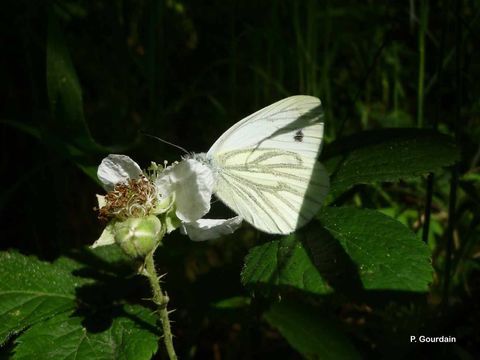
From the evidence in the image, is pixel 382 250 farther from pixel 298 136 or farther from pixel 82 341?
pixel 82 341

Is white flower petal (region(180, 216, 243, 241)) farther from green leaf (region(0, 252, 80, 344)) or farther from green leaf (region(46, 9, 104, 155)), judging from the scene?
green leaf (region(46, 9, 104, 155))

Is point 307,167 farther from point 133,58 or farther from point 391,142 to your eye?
point 133,58

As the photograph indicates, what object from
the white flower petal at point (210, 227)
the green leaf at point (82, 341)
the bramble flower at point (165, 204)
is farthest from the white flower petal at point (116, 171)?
the green leaf at point (82, 341)

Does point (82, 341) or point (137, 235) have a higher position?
point (137, 235)

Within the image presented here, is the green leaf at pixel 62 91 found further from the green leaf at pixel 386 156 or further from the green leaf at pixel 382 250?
the green leaf at pixel 382 250

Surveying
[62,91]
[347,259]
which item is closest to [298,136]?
[347,259]

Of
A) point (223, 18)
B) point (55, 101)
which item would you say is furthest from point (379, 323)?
point (223, 18)
